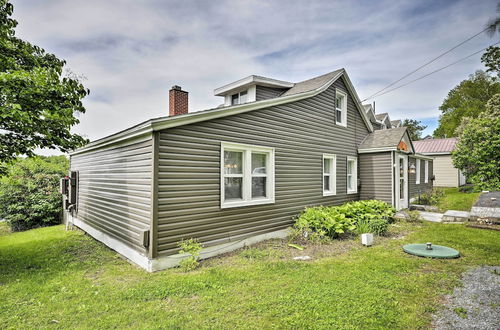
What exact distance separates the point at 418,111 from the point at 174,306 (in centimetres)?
5541

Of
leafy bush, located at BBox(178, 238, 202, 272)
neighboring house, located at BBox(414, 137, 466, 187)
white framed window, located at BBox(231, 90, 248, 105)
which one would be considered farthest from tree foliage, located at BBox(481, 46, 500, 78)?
leafy bush, located at BBox(178, 238, 202, 272)

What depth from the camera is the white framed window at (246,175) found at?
6.36 metres

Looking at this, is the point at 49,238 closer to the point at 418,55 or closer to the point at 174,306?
the point at 174,306

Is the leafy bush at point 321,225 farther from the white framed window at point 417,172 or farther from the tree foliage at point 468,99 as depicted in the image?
the tree foliage at point 468,99

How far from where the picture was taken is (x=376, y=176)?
35.9ft

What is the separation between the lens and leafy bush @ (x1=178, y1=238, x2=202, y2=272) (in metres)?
5.15

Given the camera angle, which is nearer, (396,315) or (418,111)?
(396,315)

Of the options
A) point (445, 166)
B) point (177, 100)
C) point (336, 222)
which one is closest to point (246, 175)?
point (336, 222)

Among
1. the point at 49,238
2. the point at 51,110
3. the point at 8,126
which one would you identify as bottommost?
the point at 49,238

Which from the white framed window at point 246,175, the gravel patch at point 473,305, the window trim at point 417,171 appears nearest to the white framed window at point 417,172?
the window trim at point 417,171

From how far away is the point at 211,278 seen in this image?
4586 mm

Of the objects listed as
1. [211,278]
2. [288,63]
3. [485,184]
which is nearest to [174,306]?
[211,278]

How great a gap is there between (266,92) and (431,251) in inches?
304

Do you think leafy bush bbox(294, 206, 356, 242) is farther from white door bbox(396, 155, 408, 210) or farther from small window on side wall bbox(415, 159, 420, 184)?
small window on side wall bbox(415, 159, 420, 184)
